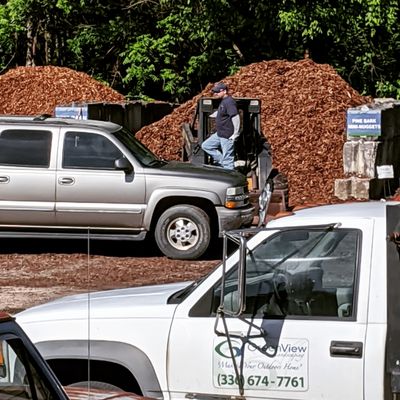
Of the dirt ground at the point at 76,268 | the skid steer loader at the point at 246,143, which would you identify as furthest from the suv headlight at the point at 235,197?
the skid steer loader at the point at 246,143

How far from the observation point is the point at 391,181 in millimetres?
21562

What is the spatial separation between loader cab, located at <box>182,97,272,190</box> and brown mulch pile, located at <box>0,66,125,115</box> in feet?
24.2

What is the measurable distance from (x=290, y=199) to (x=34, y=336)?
13.6 m

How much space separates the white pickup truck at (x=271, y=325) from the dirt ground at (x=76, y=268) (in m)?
5.45

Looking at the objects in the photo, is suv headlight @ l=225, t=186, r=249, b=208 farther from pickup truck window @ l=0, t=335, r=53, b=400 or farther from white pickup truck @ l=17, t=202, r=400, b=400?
pickup truck window @ l=0, t=335, r=53, b=400

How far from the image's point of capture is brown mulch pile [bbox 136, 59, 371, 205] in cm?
2052

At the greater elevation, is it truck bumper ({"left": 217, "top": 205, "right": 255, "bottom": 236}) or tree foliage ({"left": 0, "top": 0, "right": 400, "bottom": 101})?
tree foliage ({"left": 0, "top": 0, "right": 400, "bottom": 101})

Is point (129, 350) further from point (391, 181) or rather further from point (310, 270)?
point (391, 181)

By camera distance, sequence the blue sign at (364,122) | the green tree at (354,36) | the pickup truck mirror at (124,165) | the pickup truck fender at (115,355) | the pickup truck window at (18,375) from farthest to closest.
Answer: the green tree at (354,36)
the blue sign at (364,122)
the pickup truck mirror at (124,165)
the pickup truck fender at (115,355)
the pickup truck window at (18,375)

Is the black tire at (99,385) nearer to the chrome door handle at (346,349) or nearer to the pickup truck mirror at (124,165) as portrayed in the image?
the chrome door handle at (346,349)

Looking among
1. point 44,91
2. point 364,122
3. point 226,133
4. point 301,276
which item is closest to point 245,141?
point 226,133

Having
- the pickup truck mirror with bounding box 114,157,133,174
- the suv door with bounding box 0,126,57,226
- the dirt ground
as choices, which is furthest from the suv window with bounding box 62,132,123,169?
the dirt ground

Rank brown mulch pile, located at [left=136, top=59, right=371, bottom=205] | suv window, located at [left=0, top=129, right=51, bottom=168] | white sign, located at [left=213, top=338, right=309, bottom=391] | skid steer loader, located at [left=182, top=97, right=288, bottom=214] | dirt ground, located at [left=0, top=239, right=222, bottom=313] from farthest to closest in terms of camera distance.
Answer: brown mulch pile, located at [left=136, top=59, right=371, bottom=205]
skid steer loader, located at [left=182, top=97, right=288, bottom=214]
suv window, located at [left=0, top=129, right=51, bottom=168]
dirt ground, located at [left=0, top=239, right=222, bottom=313]
white sign, located at [left=213, top=338, right=309, bottom=391]

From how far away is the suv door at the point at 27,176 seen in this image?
1478 centimetres
